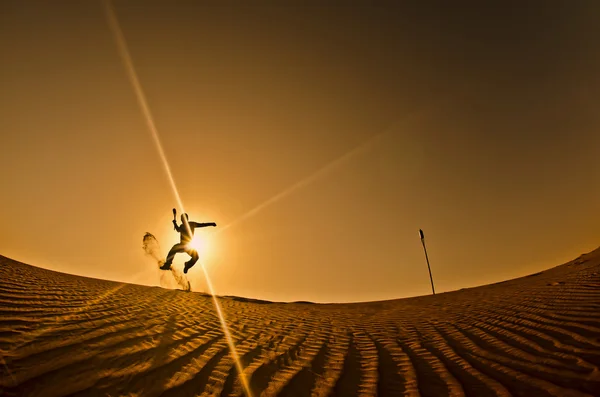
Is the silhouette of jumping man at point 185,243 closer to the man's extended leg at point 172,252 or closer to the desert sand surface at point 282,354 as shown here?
the man's extended leg at point 172,252

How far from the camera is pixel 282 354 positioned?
363 centimetres

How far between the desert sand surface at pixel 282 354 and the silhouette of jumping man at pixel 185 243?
450cm

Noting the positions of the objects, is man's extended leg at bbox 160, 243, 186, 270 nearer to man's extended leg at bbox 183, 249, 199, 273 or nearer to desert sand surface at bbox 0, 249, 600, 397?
man's extended leg at bbox 183, 249, 199, 273

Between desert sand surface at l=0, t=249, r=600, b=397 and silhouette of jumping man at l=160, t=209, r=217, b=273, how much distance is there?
14.8 feet

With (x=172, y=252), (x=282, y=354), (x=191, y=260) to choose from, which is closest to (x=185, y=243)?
(x=172, y=252)

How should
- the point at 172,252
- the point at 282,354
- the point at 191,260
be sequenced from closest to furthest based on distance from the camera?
the point at 282,354
the point at 172,252
the point at 191,260

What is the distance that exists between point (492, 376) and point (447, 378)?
0.36 meters

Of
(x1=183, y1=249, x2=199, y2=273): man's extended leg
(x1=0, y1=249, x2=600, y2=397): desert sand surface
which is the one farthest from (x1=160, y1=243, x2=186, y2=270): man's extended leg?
(x1=0, y1=249, x2=600, y2=397): desert sand surface

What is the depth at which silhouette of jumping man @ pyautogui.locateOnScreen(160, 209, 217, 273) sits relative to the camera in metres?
9.92

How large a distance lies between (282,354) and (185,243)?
723cm

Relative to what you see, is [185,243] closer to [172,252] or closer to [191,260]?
[172,252]

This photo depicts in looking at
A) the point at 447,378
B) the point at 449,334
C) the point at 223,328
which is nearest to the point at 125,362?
the point at 223,328

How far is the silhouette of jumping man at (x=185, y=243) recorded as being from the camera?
9922 mm

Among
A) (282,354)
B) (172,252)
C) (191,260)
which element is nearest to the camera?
(282,354)
